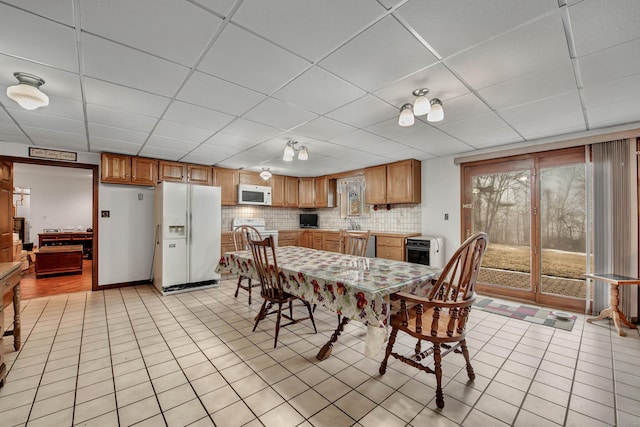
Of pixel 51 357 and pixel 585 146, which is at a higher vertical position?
pixel 585 146

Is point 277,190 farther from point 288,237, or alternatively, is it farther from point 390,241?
point 390,241

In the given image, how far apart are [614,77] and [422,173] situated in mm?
2954

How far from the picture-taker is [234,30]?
1.58 m

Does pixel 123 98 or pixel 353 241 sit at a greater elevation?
pixel 123 98

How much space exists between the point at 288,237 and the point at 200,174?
7.97 ft

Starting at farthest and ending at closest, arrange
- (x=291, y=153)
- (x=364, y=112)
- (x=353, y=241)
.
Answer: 1. (x=353, y=241)
2. (x=291, y=153)
3. (x=364, y=112)

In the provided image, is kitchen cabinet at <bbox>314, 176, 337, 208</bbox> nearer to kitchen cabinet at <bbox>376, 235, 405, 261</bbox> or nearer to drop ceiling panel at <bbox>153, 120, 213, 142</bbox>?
kitchen cabinet at <bbox>376, 235, 405, 261</bbox>

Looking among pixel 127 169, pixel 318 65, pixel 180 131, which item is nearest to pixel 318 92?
pixel 318 65

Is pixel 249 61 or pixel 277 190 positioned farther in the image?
pixel 277 190

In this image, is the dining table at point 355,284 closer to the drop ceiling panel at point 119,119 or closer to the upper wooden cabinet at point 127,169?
the drop ceiling panel at point 119,119

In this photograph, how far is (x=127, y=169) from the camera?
463cm

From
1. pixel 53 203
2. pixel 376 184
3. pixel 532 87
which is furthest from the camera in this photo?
pixel 53 203

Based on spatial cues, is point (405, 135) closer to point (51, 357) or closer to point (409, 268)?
point (409, 268)

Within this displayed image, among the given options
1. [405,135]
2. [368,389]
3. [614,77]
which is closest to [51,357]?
[368,389]
